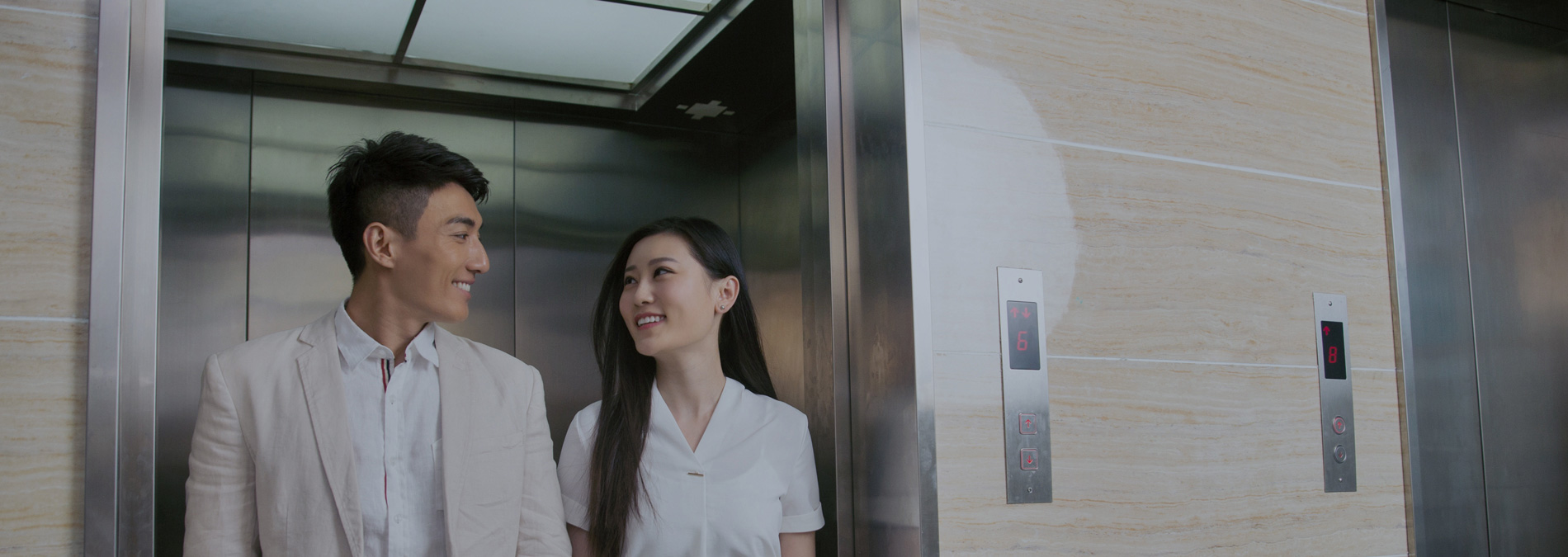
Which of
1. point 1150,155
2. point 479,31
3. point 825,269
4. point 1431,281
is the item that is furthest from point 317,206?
point 1431,281

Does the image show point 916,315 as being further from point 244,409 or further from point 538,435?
point 244,409

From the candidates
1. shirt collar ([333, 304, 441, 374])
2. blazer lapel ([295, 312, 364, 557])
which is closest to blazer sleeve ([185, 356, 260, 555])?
blazer lapel ([295, 312, 364, 557])

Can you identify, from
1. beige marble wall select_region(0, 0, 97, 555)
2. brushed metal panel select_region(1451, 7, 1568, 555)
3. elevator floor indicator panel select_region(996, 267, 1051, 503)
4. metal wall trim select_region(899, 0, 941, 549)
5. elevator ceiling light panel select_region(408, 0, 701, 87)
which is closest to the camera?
beige marble wall select_region(0, 0, 97, 555)

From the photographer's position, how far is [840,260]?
243cm

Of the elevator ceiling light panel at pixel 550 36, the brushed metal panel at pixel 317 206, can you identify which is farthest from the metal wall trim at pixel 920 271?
the brushed metal panel at pixel 317 206

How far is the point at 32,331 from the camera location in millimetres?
1651

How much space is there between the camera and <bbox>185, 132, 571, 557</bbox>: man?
1866 millimetres

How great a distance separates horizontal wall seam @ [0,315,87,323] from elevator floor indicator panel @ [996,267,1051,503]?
167 centimetres

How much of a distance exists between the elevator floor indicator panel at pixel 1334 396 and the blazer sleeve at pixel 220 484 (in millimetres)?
2421

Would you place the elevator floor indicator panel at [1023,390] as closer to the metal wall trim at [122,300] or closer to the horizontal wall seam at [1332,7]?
the horizontal wall seam at [1332,7]

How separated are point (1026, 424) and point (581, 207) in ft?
5.21

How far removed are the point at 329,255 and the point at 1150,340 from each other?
2.14m

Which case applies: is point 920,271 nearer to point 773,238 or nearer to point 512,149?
point 773,238

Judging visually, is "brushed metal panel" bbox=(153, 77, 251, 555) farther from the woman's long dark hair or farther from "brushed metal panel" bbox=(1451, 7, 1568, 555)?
"brushed metal panel" bbox=(1451, 7, 1568, 555)
